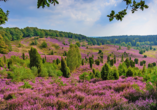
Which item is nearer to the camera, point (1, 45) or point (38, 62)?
point (38, 62)

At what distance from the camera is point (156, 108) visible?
2.80 meters

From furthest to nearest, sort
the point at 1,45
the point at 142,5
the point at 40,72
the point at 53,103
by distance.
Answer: the point at 1,45 → the point at 40,72 → the point at 53,103 → the point at 142,5

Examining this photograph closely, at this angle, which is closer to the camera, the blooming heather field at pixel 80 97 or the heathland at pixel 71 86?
the blooming heather field at pixel 80 97

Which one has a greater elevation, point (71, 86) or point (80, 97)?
point (80, 97)

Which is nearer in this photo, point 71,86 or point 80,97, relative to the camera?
point 80,97

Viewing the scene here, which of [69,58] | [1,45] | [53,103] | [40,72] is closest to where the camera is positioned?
[53,103]

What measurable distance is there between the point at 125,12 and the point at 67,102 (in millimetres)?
3998

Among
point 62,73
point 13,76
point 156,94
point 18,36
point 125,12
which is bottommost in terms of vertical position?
point 62,73

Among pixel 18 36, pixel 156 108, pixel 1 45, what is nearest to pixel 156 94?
pixel 156 108

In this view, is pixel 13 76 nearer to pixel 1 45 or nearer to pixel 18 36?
pixel 1 45

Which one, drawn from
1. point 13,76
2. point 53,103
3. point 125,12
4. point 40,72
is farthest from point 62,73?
point 125,12

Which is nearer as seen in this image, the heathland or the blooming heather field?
the blooming heather field

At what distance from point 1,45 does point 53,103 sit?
2128 inches

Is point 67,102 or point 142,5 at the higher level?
point 142,5
